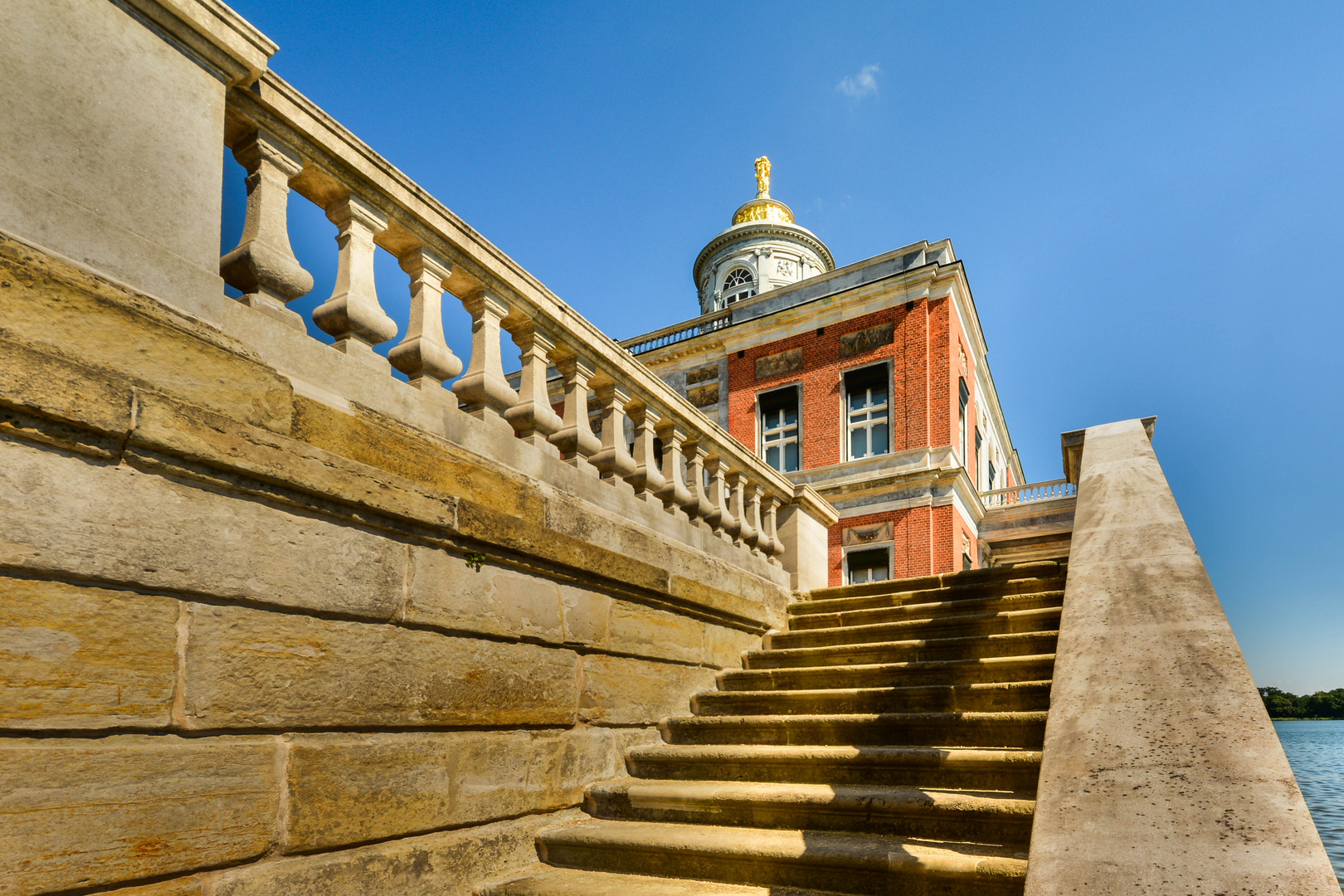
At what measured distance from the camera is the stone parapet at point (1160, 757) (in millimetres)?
1487

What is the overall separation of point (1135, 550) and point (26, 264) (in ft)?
12.0

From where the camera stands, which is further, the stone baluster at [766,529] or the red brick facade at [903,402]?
the red brick facade at [903,402]

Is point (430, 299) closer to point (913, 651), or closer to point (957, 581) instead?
point (913, 651)

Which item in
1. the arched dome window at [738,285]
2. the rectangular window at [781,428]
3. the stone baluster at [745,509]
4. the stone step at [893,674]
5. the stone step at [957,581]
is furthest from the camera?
the arched dome window at [738,285]

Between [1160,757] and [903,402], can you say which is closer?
[1160,757]

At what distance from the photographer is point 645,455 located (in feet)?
16.3

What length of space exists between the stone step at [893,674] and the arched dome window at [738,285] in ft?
77.1

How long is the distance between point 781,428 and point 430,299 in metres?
14.7

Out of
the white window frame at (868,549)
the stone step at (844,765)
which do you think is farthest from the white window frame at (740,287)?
the stone step at (844,765)

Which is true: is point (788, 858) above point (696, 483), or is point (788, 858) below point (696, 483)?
below

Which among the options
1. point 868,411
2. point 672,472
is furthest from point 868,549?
point 672,472

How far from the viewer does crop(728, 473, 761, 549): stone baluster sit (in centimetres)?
624

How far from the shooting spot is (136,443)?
2.09 meters

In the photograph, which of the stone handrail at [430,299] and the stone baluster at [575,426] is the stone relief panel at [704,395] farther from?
the stone baluster at [575,426]
